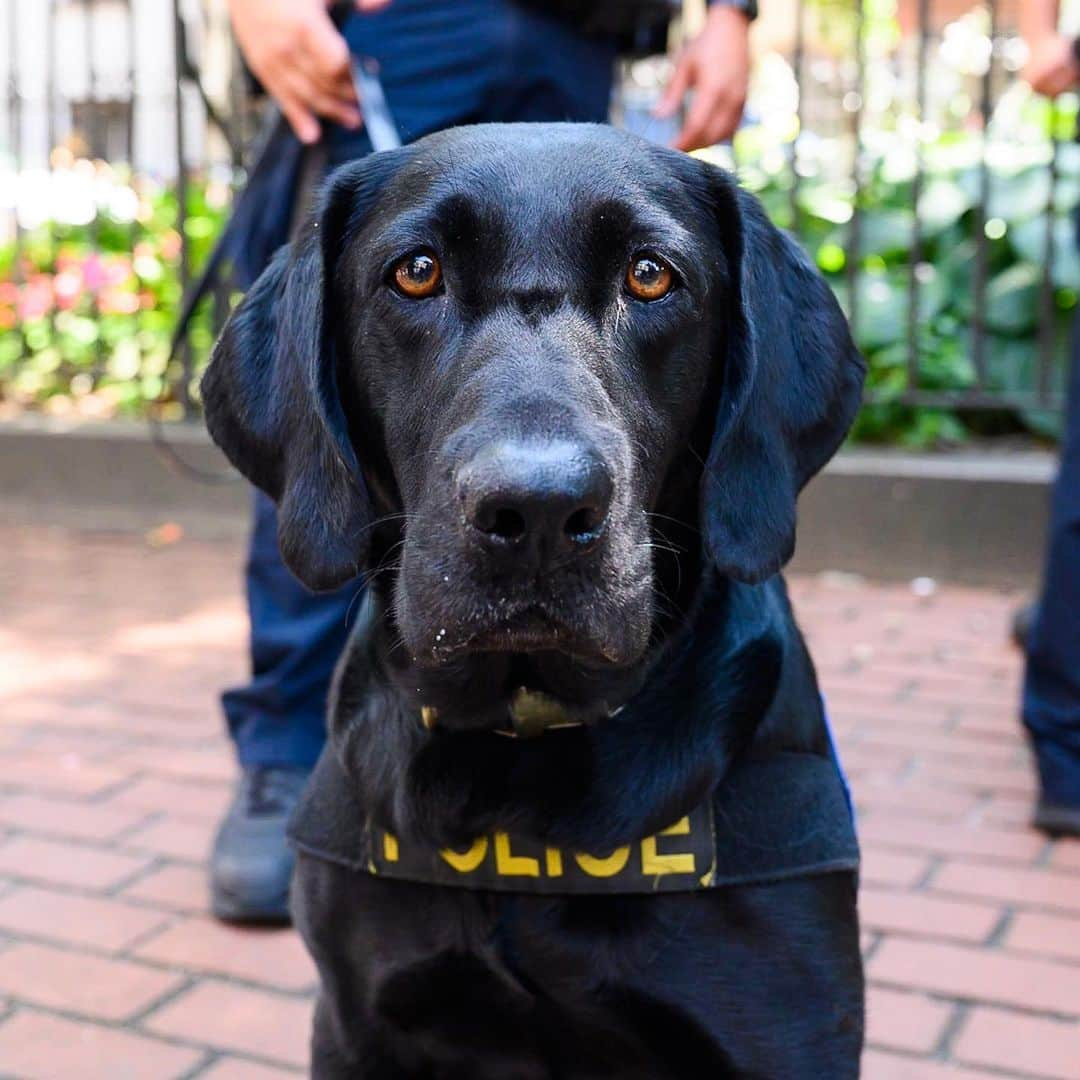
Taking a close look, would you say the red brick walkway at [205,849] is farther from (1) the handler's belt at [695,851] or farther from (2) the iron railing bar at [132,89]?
(2) the iron railing bar at [132,89]

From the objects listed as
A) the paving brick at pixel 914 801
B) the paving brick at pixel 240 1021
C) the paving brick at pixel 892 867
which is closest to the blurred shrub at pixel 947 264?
the paving brick at pixel 914 801

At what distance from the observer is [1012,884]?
313 centimetres

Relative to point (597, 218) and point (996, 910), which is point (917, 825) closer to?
point (996, 910)

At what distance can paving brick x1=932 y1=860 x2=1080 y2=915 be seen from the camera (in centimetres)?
307

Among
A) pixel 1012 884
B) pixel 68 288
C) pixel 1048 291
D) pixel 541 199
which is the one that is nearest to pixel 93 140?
pixel 68 288

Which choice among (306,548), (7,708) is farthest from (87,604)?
(306,548)

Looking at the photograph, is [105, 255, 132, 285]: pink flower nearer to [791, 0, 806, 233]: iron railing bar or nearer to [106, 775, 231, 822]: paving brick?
[791, 0, 806, 233]: iron railing bar

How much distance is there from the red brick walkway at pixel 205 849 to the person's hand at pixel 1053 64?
145cm

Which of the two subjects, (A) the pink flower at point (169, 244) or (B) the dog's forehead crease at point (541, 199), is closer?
(B) the dog's forehead crease at point (541, 199)

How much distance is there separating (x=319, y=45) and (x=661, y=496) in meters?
1.14

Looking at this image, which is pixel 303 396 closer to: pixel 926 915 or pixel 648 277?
pixel 648 277

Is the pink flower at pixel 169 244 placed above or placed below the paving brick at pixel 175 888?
above

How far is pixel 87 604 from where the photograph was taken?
5359 mm

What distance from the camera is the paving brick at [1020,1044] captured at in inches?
98.5
